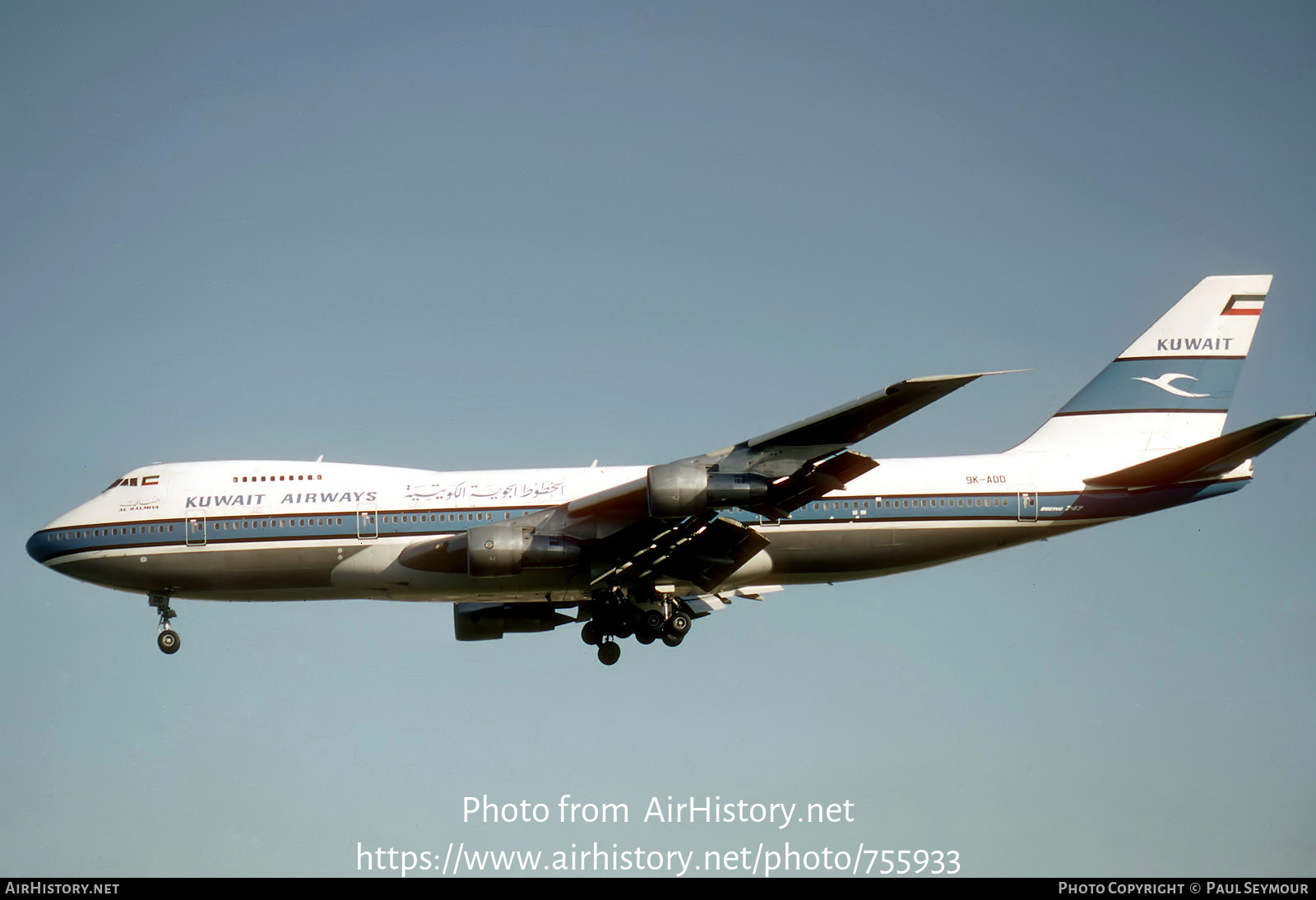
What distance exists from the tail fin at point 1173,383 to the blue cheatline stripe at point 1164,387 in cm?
2

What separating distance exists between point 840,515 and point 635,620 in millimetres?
5693

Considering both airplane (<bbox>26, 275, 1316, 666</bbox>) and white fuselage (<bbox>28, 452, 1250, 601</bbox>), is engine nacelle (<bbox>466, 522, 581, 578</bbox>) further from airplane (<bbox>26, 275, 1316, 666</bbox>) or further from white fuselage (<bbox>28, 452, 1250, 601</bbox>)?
white fuselage (<bbox>28, 452, 1250, 601</bbox>)

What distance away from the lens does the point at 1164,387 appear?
34.0m

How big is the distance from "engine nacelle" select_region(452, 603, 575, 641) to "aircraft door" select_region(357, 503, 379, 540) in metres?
4.24

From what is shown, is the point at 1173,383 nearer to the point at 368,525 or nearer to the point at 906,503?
the point at 906,503

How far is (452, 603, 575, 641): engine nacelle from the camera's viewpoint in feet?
112

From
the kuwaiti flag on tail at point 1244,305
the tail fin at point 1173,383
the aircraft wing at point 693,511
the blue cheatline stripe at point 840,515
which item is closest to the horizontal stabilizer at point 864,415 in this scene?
the aircraft wing at point 693,511

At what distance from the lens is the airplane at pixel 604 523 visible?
96.6 ft

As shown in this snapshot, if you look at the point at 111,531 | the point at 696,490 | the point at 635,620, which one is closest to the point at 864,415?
the point at 696,490

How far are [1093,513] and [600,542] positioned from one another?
11994 millimetres

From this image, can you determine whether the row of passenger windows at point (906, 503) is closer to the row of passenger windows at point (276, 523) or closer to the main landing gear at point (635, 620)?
the main landing gear at point (635, 620)

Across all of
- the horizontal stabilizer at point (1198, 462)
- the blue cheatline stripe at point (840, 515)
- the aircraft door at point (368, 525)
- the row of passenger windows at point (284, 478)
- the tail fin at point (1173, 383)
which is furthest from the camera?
the tail fin at point (1173, 383)

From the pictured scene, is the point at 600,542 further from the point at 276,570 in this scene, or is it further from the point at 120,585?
the point at 120,585
